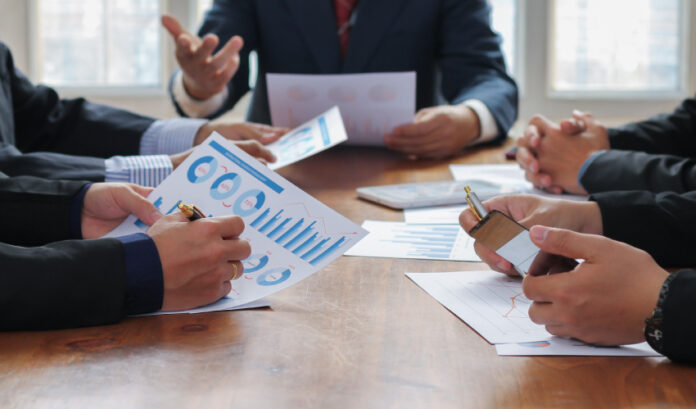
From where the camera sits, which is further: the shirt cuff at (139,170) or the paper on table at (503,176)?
the paper on table at (503,176)

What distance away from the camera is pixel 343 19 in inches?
89.6

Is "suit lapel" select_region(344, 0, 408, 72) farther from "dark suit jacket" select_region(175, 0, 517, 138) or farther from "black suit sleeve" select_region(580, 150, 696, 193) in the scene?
"black suit sleeve" select_region(580, 150, 696, 193)

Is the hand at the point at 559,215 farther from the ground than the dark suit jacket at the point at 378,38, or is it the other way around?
the dark suit jacket at the point at 378,38

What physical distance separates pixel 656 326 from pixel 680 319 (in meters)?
0.02

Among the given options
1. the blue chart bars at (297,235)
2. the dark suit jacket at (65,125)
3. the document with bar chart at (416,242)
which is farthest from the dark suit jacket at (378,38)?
the blue chart bars at (297,235)

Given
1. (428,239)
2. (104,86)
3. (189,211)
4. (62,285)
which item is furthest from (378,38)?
(104,86)

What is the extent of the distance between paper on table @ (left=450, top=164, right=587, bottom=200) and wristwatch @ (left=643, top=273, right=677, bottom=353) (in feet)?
2.37

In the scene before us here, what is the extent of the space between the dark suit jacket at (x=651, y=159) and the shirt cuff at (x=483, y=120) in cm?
39

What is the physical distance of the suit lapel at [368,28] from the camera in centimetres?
222

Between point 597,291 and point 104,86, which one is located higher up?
point 104,86

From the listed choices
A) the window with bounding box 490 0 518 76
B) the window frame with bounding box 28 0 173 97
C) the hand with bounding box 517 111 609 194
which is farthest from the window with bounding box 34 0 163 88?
the hand with bounding box 517 111 609 194

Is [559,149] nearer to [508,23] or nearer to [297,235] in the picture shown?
[297,235]

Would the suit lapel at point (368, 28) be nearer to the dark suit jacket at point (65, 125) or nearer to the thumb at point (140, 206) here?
the dark suit jacket at point (65, 125)

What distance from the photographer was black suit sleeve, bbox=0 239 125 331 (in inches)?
28.0
